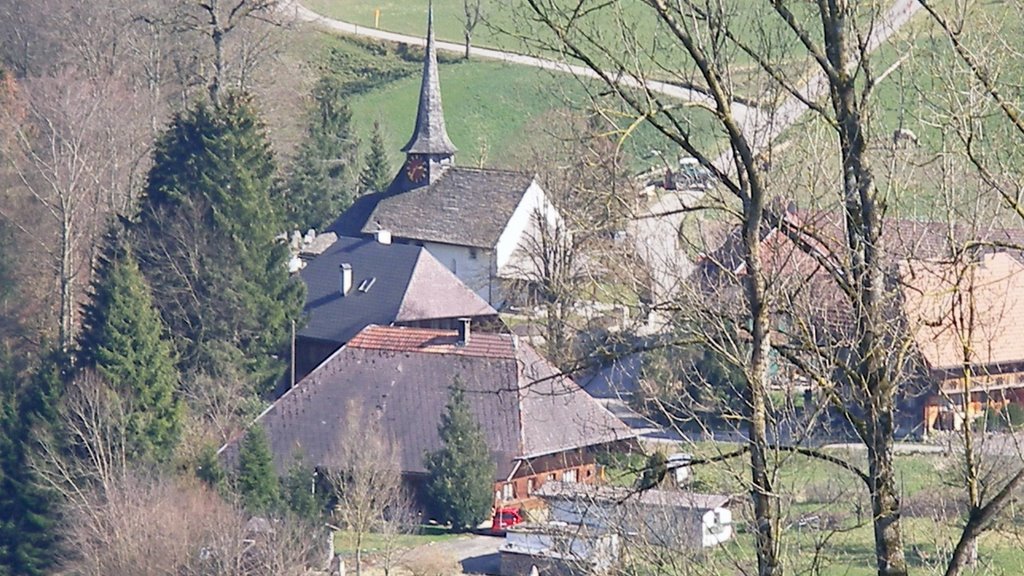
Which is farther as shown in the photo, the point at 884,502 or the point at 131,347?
the point at 131,347

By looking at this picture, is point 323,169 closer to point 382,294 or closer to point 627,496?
point 382,294

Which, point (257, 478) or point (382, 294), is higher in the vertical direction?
point (382, 294)

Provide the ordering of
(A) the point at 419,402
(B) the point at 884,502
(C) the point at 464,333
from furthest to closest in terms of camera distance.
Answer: (C) the point at 464,333, (A) the point at 419,402, (B) the point at 884,502

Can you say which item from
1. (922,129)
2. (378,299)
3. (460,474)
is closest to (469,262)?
(378,299)

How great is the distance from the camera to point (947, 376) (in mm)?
6152

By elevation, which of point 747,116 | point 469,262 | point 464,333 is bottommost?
point 747,116

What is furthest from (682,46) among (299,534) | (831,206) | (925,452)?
(299,534)

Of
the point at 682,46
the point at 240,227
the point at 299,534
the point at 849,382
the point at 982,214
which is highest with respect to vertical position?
the point at 240,227

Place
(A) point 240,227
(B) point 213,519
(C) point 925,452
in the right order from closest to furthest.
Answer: (C) point 925,452 → (B) point 213,519 → (A) point 240,227

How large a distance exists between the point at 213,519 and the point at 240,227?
949cm

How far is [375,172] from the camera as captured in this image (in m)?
42.7

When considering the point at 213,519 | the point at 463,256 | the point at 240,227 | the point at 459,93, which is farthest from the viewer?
the point at 459,93

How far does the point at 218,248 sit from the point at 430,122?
11.1 meters

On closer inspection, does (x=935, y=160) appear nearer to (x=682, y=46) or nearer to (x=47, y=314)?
(x=682, y=46)
